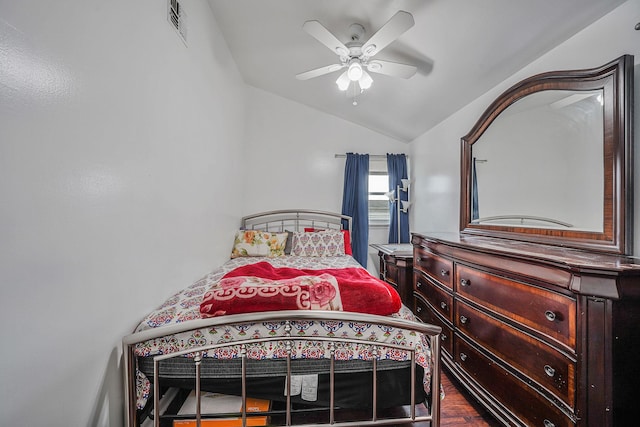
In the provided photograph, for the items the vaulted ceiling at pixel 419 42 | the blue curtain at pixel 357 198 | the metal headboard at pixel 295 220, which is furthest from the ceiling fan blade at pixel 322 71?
the metal headboard at pixel 295 220

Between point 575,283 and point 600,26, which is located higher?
point 600,26

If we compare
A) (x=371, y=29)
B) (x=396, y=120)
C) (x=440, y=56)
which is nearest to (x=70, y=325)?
(x=371, y=29)

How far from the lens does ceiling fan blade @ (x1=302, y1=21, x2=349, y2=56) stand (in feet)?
5.36

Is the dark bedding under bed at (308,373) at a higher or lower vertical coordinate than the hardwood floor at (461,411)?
higher

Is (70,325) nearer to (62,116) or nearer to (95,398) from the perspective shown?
(95,398)

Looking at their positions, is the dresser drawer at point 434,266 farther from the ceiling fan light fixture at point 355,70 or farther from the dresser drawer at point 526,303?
the ceiling fan light fixture at point 355,70

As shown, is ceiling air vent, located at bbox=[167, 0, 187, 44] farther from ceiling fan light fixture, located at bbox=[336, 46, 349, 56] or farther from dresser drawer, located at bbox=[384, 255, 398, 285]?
dresser drawer, located at bbox=[384, 255, 398, 285]

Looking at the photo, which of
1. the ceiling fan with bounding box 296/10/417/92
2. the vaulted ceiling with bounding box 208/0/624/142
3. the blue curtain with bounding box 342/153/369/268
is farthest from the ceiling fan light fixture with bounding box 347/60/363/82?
the blue curtain with bounding box 342/153/369/268

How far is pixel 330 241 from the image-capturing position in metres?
3.17

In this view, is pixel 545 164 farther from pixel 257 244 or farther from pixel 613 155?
pixel 257 244

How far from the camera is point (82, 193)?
3.08ft

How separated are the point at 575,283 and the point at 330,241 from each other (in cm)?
237

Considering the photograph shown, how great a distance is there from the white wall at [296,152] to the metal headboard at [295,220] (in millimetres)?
115

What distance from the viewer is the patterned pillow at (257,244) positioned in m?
3.04
